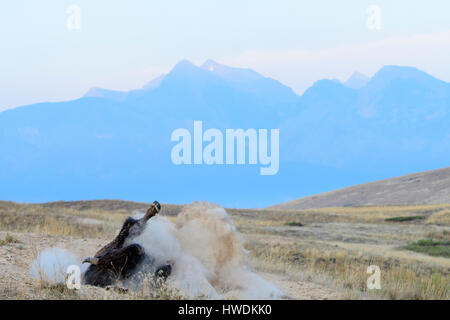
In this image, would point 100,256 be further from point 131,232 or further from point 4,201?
point 4,201

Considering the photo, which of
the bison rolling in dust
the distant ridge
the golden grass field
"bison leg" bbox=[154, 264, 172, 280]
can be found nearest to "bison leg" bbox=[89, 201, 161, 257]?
the bison rolling in dust

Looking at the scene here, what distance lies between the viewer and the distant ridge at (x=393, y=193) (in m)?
76.7

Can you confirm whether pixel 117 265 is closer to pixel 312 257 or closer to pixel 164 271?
pixel 164 271

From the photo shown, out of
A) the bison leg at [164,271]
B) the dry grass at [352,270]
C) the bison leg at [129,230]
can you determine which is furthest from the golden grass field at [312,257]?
the bison leg at [129,230]

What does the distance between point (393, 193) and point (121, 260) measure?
273ft

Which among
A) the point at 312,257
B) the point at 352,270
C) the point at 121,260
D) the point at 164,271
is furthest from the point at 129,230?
the point at 312,257

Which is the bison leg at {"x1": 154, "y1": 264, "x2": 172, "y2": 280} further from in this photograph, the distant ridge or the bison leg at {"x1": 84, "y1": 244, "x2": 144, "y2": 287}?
the distant ridge

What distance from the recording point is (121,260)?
7.60m

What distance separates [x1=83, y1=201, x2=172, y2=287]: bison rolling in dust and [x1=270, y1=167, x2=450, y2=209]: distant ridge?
68.5 m

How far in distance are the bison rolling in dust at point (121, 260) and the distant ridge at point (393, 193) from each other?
68502 millimetres

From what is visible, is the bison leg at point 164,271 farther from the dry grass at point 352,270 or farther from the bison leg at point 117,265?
the dry grass at point 352,270
